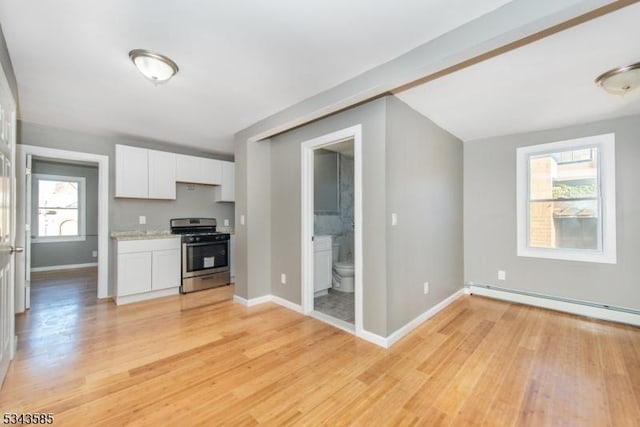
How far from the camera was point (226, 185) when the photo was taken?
4.89 metres

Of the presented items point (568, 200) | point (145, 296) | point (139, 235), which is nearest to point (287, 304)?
point (145, 296)

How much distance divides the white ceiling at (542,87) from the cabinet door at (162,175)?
3506 mm

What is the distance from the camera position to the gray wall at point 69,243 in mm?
5664

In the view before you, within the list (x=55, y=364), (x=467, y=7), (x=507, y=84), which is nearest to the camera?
(x=467, y=7)

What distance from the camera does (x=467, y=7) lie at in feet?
4.95

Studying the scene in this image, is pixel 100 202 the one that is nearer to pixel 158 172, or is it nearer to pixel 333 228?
pixel 158 172

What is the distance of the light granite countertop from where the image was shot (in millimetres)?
3709

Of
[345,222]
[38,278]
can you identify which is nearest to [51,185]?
[38,278]

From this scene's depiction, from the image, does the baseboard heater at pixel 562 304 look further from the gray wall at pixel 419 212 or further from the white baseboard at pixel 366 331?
the gray wall at pixel 419 212

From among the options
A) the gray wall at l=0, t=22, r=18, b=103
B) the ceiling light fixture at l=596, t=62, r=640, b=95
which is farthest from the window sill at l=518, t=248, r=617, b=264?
the gray wall at l=0, t=22, r=18, b=103

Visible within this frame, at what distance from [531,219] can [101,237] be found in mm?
5773

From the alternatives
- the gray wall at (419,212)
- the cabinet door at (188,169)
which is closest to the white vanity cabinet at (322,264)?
the gray wall at (419,212)

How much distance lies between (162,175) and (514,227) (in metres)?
5.02

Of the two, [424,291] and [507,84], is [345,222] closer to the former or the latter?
[424,291]
